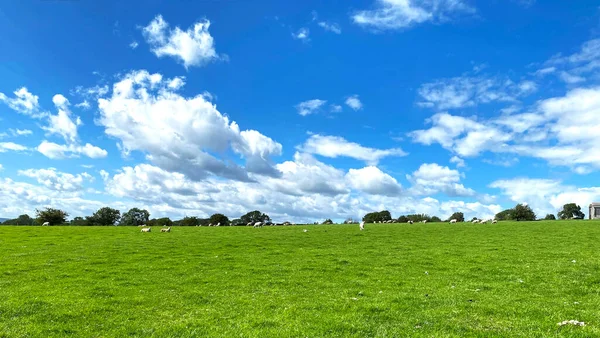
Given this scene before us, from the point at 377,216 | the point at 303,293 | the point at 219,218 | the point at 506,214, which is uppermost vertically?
the point at 377,216

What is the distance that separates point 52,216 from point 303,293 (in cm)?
10330

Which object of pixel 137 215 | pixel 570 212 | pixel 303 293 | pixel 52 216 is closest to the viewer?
pixel 303 293

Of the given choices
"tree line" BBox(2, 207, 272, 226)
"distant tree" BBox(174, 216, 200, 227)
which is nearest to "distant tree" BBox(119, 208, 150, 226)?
"tree line" BBox(2, 207, 272, 226)

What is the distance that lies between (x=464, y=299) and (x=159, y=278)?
16952mm

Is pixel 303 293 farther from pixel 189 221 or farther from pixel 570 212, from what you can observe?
pixel 570 212

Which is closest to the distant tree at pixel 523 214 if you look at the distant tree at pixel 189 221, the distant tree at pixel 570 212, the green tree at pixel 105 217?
the distant tree at pixel 570 212

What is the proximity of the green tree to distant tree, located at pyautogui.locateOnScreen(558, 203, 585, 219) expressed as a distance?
140 meters

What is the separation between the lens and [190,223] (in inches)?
4592

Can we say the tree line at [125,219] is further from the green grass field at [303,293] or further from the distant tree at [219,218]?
the green grass field at [303,293]

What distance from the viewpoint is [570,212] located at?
12456cm

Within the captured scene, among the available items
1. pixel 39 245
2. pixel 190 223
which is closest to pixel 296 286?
pixel 39 245

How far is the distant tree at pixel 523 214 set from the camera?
100694 mm

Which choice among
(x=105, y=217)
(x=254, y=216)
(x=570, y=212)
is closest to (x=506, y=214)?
(x=570, y=212)

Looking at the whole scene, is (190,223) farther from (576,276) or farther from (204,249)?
(576,276)
